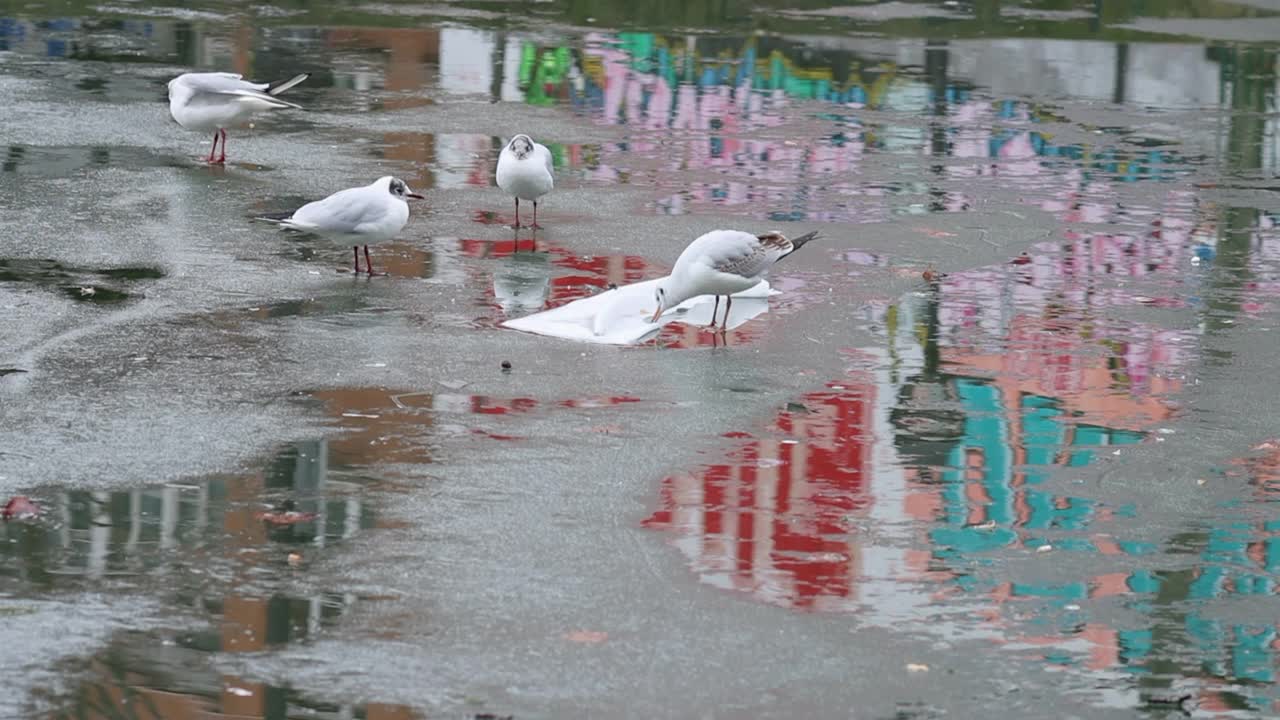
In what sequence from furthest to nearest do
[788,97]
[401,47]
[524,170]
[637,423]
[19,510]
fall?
[401,47] < [788,97] < [524,170] < [637,423] < [19,510]

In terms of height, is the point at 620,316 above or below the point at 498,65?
below

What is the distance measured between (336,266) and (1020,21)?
14.9m

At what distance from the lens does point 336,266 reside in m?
11.8

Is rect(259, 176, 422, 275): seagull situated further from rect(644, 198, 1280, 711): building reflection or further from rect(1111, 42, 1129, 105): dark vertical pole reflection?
rect(1111, 42, 1129, 105): dark vertical pole reflection

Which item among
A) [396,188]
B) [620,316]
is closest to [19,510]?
[620,316]

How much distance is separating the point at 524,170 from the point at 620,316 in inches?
92.4

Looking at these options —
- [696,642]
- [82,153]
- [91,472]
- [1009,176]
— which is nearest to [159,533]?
[91,472]

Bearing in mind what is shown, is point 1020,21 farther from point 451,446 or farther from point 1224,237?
point 451,446

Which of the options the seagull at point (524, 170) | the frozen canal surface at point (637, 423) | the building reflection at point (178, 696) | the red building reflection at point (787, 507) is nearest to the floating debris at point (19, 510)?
the frozen canal surface at point (637, 423)

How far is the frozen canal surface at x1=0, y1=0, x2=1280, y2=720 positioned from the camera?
6.18 m

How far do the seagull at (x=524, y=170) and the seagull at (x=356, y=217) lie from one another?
4.17ft

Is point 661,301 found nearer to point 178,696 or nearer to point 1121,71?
point 178,696

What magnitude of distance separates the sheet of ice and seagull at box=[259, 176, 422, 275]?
127 cm

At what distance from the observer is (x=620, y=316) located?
34.7 ft
